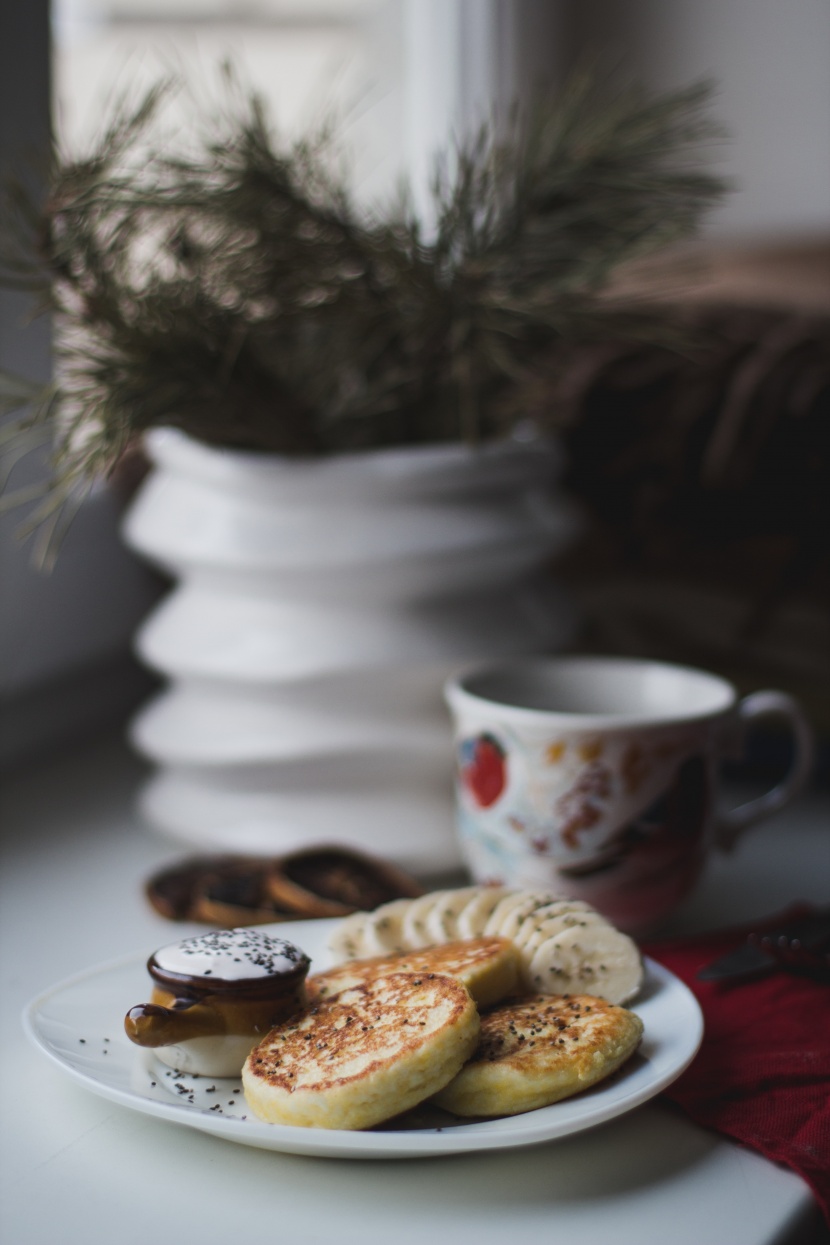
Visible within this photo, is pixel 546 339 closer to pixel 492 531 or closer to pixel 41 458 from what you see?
Result: pixel 492 531

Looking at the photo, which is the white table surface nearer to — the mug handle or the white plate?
the white plate

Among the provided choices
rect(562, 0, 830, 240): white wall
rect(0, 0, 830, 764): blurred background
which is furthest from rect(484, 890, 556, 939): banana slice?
rect(562, 0, 830, 240): white wall

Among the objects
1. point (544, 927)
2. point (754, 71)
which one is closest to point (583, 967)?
point (544, 927)

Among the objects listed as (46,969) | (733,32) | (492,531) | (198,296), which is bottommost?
(46,969)

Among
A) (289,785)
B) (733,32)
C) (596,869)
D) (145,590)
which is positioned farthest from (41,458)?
(733,32)

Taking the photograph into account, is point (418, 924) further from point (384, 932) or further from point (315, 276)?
point (315, 276)

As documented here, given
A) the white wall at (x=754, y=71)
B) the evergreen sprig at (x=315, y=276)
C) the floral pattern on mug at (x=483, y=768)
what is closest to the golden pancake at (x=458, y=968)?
the floral pattern on mug at (x=483, y=768)

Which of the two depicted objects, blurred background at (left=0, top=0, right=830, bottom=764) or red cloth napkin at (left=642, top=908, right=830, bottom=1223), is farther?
blurred background at (left=0, top=0, right=830, bottom=764)
